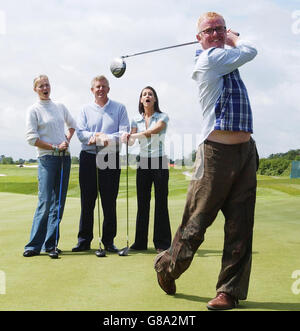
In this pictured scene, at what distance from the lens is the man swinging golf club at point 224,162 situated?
389cm

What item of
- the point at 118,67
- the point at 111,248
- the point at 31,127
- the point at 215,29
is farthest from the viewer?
the point at 111,248

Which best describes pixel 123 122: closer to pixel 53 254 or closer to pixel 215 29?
pixel 53 254

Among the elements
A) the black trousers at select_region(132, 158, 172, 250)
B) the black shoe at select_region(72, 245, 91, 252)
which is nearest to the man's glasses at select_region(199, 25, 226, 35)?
the black trousers at select_region(132, 158, 172, 250)

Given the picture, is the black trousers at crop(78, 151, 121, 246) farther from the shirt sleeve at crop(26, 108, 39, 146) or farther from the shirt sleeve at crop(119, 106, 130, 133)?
the shirt sleeve at crop(26, 108, 39, 146)

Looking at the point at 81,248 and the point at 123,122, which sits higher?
the point at 123,122

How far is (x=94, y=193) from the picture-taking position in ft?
22.2

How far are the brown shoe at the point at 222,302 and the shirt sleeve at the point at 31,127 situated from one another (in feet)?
11.1

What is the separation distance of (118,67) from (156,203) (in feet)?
6.09

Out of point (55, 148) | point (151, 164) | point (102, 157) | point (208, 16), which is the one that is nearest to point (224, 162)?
point (208, 16)

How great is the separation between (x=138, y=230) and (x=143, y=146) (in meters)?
1.16

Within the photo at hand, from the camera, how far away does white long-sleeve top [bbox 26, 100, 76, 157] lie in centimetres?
649

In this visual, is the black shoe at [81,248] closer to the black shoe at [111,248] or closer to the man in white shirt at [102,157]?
the man in white shirt at [102,157]

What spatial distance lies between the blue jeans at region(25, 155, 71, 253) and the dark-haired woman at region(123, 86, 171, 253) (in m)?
0.98
